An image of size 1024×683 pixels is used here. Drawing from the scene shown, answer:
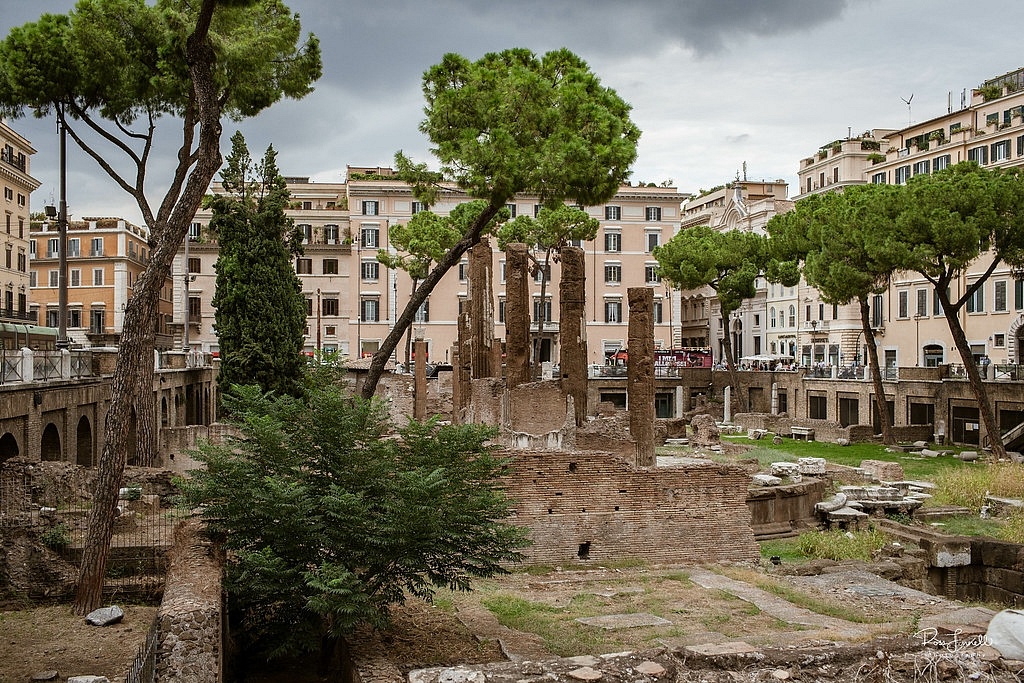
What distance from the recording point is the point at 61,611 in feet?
39.8

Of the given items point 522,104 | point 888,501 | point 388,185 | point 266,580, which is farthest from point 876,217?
point 388,185

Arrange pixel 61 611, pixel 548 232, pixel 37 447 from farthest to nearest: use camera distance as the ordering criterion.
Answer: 1. pixel 548 232
2. pixel 37 447
3. pixel 61 611

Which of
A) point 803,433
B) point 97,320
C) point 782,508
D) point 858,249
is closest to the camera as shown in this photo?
point 782,508

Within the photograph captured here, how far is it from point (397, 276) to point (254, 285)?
3071 centimetres

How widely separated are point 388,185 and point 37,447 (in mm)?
41482

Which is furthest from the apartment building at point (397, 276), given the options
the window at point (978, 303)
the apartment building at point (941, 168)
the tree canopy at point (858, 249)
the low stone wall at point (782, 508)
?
the low stone wall at point (782, 508)

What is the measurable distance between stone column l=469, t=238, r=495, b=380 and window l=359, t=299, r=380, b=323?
30.5m

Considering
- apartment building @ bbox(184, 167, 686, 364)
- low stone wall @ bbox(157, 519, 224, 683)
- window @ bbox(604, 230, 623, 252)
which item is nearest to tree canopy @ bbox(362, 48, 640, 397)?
low stone wall @ bbox(157, 519, 224, 683)

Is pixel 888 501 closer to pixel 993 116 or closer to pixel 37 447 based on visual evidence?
pixel 37 447

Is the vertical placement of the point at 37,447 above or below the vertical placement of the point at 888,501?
above

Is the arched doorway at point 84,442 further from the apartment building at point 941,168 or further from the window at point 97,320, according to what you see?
the apartment building at point 941,168

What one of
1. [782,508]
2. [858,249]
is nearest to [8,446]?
[782,508]

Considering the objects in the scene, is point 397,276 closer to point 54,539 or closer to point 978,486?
point 978,486

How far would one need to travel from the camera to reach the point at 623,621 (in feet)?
40.5
